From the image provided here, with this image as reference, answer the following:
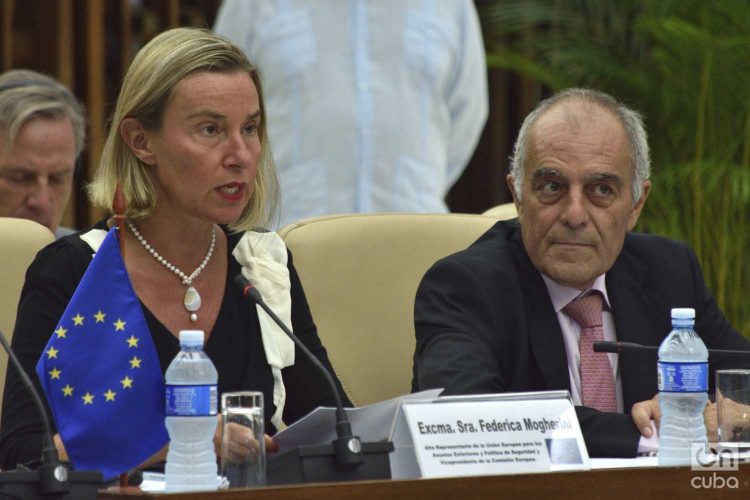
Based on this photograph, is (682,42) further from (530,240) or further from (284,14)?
(530,240)

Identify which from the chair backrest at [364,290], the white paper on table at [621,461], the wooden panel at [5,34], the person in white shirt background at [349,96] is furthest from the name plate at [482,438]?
the wooden panel at [5,34]

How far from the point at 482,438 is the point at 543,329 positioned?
0.85 meters

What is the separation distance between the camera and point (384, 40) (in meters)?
4.37

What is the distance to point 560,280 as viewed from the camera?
2.96 meters

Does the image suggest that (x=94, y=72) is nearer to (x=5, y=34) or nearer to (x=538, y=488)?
(x=5, y=34)

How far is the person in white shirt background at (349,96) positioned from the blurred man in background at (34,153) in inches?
29.0

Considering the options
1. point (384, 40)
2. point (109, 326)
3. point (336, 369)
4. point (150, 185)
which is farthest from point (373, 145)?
point (109, 326)

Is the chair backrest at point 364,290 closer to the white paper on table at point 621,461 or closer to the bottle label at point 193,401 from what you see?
the white paper on table at point 621,461

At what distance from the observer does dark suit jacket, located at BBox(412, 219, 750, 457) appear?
9.38 feet

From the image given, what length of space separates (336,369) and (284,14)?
1522 mm

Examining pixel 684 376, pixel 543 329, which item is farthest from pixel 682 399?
pixel 543 329

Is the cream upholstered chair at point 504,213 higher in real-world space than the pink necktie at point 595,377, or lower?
higher

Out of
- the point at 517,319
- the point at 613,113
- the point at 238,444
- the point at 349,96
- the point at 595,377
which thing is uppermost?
the point at 613,113

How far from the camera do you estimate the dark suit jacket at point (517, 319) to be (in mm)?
2859
